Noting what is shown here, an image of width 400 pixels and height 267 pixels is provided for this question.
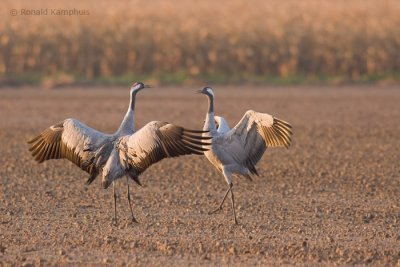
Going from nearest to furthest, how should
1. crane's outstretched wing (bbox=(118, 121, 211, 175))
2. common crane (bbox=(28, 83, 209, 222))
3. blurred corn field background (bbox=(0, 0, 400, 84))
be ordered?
1. crane's outstretched wing (bbox=(118, 121, 211, 175))
2. common crane (bbox=(28, 83, 209, 222))
3. blurred corn field background (bbox=(0, 0, 400, 84))

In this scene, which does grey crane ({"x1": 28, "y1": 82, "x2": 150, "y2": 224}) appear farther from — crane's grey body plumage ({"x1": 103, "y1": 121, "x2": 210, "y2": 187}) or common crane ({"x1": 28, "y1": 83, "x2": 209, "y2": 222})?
crane's grey body plumage ({"x1": 103, "y1": 121, "x2": 210, "y2": 187})

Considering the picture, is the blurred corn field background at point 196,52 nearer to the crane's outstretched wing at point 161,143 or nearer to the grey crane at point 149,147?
the grey crane at point 149,147

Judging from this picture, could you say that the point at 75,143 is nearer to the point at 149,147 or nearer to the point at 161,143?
the point at 149,147

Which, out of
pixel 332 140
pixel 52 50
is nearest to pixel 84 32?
pixel 52 50

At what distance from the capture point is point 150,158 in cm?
957

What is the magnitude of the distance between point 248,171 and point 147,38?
52.9ft

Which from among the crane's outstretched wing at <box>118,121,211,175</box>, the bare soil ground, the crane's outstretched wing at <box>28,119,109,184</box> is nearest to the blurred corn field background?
the bare soil ground

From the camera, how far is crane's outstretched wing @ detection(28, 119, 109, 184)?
10148 millimetres

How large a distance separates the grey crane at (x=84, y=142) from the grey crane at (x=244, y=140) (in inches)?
34.4

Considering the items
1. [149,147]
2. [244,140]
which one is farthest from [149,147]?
[244,140]

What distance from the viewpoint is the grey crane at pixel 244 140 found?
10.3m

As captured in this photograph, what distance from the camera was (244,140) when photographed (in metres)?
10.5

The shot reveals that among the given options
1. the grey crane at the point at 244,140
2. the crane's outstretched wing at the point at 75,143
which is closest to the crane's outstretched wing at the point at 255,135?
the grey crane at the point at 244,140

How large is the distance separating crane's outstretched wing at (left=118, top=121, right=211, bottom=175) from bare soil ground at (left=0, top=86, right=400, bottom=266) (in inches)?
28.5
